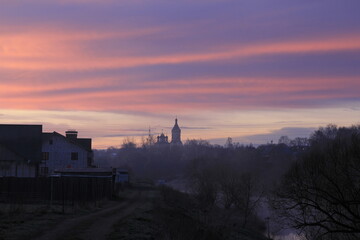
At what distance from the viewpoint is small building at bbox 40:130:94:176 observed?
6431 centimetres

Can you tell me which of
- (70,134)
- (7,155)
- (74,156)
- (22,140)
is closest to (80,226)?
(7,155)

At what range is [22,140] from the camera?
185ft

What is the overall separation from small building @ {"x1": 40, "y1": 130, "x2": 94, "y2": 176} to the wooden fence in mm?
25893

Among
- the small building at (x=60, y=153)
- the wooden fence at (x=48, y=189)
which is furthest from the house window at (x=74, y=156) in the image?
the wooden fence at (x=48, y=189)

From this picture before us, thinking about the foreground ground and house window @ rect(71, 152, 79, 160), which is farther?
house window @ rect(71, 152, 79, 160)

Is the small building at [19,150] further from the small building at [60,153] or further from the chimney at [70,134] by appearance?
the chimney at [70,134]

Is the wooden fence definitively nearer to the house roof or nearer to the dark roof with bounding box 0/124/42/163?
the house roof

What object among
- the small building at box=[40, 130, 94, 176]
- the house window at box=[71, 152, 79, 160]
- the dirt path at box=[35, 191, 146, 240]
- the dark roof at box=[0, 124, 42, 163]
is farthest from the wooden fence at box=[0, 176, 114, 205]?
the house window at box=[71, 152, 79, 160]

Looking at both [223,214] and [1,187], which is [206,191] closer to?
[223,214]

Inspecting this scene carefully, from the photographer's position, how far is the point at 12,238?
19.4 m

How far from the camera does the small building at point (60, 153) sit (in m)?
64.3

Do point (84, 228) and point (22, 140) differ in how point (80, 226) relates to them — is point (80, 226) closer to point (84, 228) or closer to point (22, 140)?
point (84, 228)

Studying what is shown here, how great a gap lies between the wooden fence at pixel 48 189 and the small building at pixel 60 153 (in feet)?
84.9

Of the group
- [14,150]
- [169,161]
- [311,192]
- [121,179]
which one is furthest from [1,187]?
[169,161]
